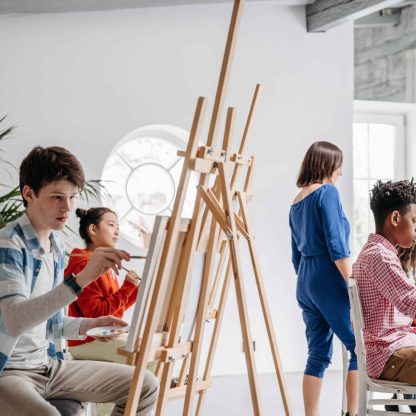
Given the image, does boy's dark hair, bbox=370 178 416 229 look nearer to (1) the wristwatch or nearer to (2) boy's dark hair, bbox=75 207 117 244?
(2) boy's dark hair, bbox=75 207 117 244

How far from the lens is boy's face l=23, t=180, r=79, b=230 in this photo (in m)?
2.36

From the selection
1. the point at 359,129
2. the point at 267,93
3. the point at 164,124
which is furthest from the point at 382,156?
the point at 164,124

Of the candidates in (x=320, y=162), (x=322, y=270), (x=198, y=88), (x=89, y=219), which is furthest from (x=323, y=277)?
(x=198, y=88)

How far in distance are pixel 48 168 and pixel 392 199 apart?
146cm

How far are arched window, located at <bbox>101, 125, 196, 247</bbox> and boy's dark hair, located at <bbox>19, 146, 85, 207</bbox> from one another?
3.06 metres

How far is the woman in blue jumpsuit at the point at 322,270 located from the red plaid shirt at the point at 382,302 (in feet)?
1.75

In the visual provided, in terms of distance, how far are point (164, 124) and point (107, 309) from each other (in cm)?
237

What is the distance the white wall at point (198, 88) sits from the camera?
525 cm

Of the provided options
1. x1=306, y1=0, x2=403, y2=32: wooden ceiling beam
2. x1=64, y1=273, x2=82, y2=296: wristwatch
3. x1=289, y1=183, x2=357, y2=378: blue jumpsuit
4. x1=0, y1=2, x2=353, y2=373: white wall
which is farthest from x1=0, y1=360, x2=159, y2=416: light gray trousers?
x1=306, y1=0, x2=403, y2=32: wooden ceiling beam

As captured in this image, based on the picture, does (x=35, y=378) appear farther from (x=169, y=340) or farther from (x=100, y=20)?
(x=100, y=20)

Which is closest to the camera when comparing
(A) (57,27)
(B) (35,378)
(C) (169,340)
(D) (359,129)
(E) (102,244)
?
(B) (35,378)

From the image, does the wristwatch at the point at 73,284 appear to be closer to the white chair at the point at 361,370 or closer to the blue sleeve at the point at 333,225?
the white chair at the point at 361,370

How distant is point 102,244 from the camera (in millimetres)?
3740

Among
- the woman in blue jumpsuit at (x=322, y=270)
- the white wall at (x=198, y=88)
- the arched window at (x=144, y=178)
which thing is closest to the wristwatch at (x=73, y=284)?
the woman in blue jumpsuit at (x=322, y=270)
